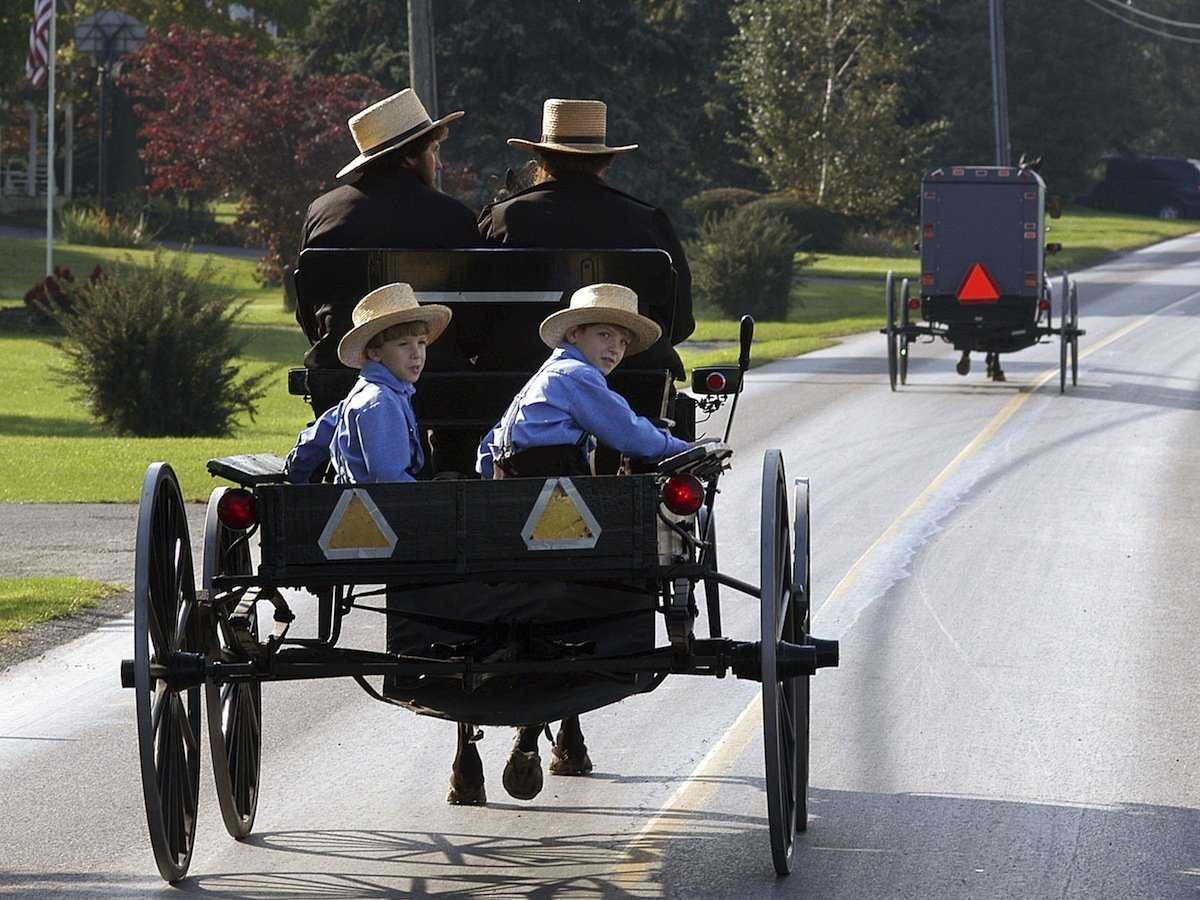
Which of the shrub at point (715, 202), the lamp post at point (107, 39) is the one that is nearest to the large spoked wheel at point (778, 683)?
the shrub at point (715, 202)

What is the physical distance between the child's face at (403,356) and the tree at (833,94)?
1974 inches

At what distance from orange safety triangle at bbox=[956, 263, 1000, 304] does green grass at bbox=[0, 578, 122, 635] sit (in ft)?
48.5

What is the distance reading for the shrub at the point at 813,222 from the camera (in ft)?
182

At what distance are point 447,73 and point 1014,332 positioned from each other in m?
25.6

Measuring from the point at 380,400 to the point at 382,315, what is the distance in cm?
27

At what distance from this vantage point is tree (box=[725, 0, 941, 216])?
56438mm

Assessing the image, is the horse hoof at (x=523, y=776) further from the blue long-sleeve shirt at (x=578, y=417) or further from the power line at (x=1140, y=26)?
the power line at (x=1140, y=26)

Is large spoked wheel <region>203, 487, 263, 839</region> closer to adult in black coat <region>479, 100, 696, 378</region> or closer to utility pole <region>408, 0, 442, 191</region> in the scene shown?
adult in black coat <region>479, 100, 696, 378</region>

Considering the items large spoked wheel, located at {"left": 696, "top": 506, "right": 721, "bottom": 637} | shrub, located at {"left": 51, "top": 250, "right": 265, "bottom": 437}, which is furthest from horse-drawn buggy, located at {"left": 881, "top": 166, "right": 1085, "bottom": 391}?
large spoked wheel, located at {"left": 696, "top": 506, "right": 721, "bottom": 637}

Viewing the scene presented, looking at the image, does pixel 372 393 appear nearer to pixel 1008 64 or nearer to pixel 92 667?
pixel 92 667

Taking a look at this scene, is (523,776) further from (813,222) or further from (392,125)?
(813,222)

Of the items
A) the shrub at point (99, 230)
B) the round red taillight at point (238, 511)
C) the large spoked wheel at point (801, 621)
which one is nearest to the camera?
the round red taillight at point (238, 511)

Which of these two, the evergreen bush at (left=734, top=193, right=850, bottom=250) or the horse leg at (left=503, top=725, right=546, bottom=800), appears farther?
the evergreen bush at (left=734, top=193, right=850, bottom=250)

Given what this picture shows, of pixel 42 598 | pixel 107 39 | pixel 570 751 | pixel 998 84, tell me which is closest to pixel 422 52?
pixel 42 598
